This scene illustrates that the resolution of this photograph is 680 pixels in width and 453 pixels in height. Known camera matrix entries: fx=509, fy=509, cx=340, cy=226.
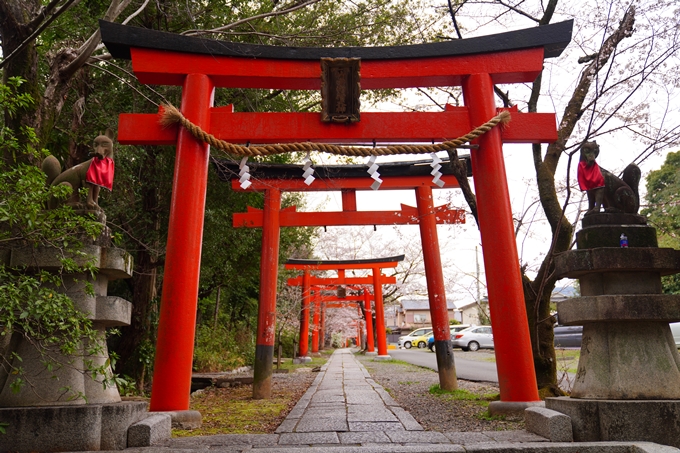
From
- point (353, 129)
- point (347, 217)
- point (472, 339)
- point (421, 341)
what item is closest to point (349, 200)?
point (347, 217)

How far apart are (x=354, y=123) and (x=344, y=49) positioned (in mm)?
878

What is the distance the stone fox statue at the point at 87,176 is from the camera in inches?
173

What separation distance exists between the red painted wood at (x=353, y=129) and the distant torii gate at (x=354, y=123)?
0.01 m

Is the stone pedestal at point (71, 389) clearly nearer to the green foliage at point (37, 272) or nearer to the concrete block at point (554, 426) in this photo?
the green foliage at point (37, 272)

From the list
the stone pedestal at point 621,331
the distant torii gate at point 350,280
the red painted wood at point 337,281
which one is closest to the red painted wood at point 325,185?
the stone pedestal at point 621,331

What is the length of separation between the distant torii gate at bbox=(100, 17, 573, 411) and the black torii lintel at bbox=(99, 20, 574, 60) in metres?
0.01

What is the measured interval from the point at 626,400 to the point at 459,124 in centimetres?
342

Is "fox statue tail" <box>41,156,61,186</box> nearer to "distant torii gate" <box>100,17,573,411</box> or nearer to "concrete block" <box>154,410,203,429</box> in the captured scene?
"distant torii gate" <box>100,17,573,411</box>

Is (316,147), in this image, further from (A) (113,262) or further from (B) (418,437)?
(B) (418,437)

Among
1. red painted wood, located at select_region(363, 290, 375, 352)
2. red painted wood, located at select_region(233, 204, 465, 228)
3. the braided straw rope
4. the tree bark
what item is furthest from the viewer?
red painted wood, located at select_region(363, 290, 375, 352)

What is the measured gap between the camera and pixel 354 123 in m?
5.83

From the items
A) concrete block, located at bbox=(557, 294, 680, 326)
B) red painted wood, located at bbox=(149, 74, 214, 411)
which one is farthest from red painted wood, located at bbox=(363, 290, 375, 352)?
concrete block, located at bbox=(557, 294, 680, 326)

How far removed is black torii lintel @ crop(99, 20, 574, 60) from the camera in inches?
222

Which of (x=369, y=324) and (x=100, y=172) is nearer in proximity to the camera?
(x=100, y=172)
